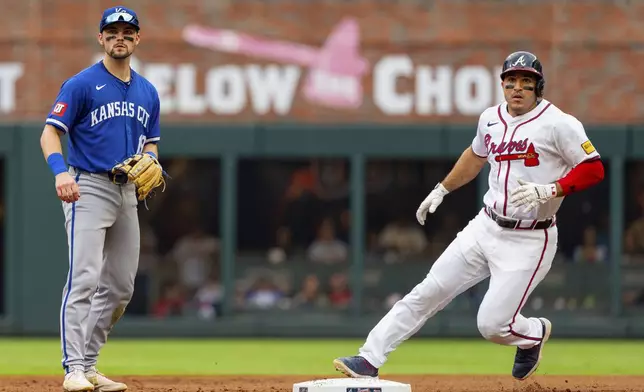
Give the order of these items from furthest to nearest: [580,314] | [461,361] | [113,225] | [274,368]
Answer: [580,314]
[461,361]
[274,368]
[113,225]

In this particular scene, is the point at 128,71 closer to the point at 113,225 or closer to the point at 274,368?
the point at 113,225

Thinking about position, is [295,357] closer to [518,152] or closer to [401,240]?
[401,240]

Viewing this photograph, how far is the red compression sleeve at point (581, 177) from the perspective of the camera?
22.7ft

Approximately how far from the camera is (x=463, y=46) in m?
14.7

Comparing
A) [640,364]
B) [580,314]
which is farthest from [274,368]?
[580,314]

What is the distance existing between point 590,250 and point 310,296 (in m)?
3.28

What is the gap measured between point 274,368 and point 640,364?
128 inches

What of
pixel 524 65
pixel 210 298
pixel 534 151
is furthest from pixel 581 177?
pixel 210 298

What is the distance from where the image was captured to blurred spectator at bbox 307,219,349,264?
47.8 feet

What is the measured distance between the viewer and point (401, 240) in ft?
48.3

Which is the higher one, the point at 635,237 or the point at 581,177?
the point at 581,177

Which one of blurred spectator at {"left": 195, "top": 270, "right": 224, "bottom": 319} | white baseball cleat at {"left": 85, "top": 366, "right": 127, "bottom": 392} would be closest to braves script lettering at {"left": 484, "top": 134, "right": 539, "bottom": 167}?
white baseball cleat at {"left": 85, "top": 366, "right": 127, "bottom": 392}

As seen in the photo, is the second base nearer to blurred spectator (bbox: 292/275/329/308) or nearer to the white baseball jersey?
the white baseball jersey

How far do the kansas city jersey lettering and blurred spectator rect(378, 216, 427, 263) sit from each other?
7708 mm
